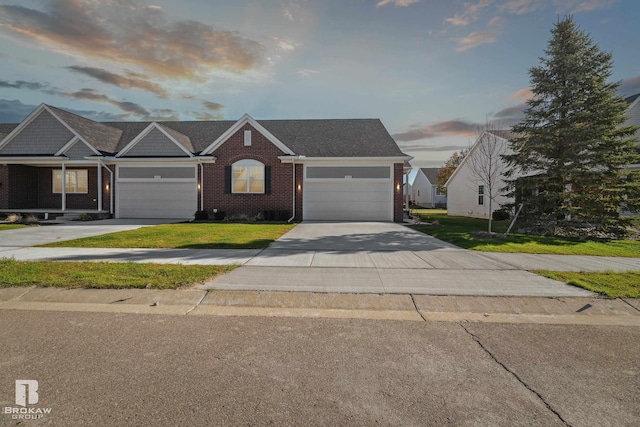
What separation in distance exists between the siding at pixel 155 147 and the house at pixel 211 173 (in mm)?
62

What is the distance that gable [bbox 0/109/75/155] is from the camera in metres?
20.4

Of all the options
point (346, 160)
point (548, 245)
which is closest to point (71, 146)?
point (346, 160)

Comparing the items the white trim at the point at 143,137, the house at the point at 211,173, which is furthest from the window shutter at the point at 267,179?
the white trim at the point at 143,137

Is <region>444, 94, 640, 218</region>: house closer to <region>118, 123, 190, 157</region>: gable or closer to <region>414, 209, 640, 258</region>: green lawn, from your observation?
<region>414, 209, 640, 258</region>: green lawn

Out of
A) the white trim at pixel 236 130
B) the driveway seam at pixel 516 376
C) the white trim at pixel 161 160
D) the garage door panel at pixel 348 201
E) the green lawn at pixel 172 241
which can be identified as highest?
the white trim at pixel 236 130

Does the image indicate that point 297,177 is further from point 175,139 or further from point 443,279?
point 443,279

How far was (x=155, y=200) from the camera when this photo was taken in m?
20.1

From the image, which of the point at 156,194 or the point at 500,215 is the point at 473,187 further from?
the point at 156,194

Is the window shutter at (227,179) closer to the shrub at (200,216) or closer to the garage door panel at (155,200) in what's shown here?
the shrub at (200,216)

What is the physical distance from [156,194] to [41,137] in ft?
27.8

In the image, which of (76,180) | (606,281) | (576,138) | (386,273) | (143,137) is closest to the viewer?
(606,281)

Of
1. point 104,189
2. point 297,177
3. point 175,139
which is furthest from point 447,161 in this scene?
point 104,189

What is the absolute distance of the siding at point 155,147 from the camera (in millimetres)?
19953

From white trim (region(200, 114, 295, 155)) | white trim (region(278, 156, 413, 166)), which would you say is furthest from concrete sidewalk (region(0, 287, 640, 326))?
white trim (region(200, 114, 295, 155))
